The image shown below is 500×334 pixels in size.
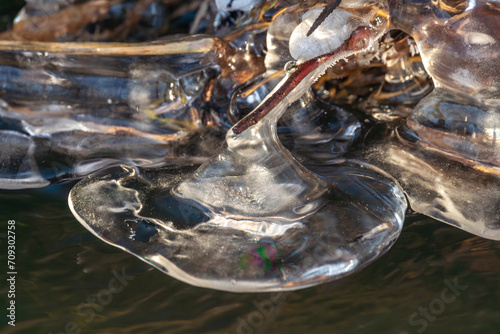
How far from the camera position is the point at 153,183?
978mm

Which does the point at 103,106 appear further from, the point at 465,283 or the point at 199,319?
the point at 465,283

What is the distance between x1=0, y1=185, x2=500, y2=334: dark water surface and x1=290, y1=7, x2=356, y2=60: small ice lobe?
12.6 inches


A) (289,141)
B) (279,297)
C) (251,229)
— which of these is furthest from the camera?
(289,141)

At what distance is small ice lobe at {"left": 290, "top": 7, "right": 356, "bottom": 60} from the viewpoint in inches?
36.3

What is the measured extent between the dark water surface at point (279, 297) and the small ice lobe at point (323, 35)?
0.32m

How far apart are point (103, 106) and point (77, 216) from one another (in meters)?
0.37

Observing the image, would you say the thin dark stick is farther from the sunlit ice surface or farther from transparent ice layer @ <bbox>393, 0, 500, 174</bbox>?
transparent ice layer @ <bbox>393, 0, 500, 174</bbox>

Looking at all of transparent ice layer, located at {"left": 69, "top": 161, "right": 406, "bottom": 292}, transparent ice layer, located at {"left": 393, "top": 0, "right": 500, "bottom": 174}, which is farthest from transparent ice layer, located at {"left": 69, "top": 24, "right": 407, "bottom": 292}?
transparent ice layer, located at {"left": 393, "top": 0, "right": 500, "bottom": 174}

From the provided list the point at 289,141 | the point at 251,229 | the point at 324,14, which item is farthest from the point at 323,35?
the point at 251,229

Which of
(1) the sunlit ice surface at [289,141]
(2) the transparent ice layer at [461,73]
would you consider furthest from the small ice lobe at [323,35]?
(2) the transparent ice layer at [461,73]

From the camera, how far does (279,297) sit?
0.74m

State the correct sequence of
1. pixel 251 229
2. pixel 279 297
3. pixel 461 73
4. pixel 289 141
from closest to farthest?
pixel 279 297
pixel 251 229
pixel 461 73
pixel 289 141

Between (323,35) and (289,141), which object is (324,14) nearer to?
(323,35)

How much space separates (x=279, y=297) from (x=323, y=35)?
1.44 feet
